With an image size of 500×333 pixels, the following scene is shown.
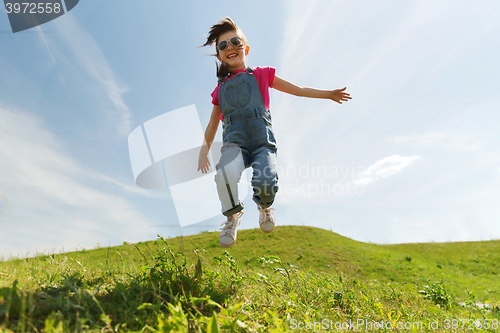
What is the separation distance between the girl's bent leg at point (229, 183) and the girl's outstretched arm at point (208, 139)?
1.04 metres

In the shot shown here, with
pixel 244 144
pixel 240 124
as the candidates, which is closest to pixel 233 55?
pixel 240 124

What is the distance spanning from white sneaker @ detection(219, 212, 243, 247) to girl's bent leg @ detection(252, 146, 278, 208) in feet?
1.57

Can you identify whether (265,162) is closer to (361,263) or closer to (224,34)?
(224,34)

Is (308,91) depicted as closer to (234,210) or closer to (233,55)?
(233,55)

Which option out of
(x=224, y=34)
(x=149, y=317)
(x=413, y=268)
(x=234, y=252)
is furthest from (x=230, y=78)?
(x=413, y=268)

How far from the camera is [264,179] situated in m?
3.38

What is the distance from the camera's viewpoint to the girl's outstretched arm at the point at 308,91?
4.09 meters

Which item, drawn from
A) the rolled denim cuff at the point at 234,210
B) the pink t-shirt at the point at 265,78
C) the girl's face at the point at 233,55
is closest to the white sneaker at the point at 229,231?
the rolled denim cuff at the point at 234,210

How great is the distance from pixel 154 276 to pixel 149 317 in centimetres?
59

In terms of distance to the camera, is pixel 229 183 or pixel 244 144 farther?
pixel 244 144

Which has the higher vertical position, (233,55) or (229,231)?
(233,55)

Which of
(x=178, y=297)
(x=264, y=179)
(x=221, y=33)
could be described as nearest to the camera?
(x=178, y=297)

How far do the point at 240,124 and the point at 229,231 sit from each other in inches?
60.1

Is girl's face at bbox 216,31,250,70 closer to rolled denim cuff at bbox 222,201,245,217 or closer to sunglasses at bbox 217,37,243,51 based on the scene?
sunglasses at bbox 217,37,243,51
